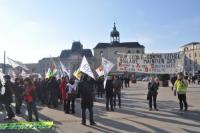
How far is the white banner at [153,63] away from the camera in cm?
2273

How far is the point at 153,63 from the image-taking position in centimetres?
2348

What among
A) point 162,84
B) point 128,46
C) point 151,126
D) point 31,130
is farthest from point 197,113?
point 128,46

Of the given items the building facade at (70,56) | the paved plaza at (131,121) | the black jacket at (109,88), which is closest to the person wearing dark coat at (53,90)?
the paved plaza at (131,121)

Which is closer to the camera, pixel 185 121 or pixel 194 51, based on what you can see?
pixel 185 121

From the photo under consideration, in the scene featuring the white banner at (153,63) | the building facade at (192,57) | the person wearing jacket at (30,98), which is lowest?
the person wearing jacket at (30,98)

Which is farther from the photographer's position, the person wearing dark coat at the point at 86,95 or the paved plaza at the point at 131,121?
the person wearing dark coat at the point at 86,95

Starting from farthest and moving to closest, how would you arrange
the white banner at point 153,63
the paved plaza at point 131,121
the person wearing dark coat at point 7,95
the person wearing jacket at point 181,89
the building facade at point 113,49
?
1. the building facade at point 113,49
2. the white banner at point 153,63
3. the person wearing jacket at point 181,89
4. the person wearing dark coat at point 7,95
5. the paved plaza at point 131,121

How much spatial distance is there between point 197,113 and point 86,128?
541cm

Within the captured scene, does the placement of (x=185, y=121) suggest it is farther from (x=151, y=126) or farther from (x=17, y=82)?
(x=17, y=82)

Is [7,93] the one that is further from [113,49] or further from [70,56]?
[70,56]

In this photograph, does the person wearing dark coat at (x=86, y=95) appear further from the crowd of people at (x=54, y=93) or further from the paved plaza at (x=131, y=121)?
the paved plaza at (x=131, y=121)

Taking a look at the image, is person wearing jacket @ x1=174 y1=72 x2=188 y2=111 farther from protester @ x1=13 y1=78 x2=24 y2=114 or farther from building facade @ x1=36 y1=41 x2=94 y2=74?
building facade @ x1=36 y1=41 x2=94 y2=74

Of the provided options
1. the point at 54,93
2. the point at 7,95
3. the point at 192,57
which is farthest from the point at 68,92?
the point at 192,57

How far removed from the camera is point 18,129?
14297mm
